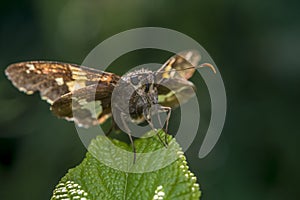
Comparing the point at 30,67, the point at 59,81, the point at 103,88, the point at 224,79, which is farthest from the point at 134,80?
the point at 224,79

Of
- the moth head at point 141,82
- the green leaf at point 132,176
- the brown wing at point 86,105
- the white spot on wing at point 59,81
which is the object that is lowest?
the green leaf at point 132,176

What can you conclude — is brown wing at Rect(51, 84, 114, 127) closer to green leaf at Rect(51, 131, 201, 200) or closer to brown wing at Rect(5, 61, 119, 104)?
brown wing at Rect(5, 61, 119, 104)

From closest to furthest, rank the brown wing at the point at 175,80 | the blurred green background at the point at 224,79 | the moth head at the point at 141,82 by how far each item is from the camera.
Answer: the moth head at the point at 141,82
the brown wing at the point at 175,80
the blurred green background at the point at 224,79

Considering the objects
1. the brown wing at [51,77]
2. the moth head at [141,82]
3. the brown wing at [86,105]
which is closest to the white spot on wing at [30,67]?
the brown wing at [51,77]

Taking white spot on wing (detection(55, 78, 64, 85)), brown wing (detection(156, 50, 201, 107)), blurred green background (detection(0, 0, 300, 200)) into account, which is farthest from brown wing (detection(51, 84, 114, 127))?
blurred green background (detection(0, 0, 300, 200))

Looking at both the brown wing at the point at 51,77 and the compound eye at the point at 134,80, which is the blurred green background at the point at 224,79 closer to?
the brown wing at the point at 51,77

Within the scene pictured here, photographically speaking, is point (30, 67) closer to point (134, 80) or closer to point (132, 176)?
point (134, 80)

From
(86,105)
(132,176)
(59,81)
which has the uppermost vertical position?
(59,81)
